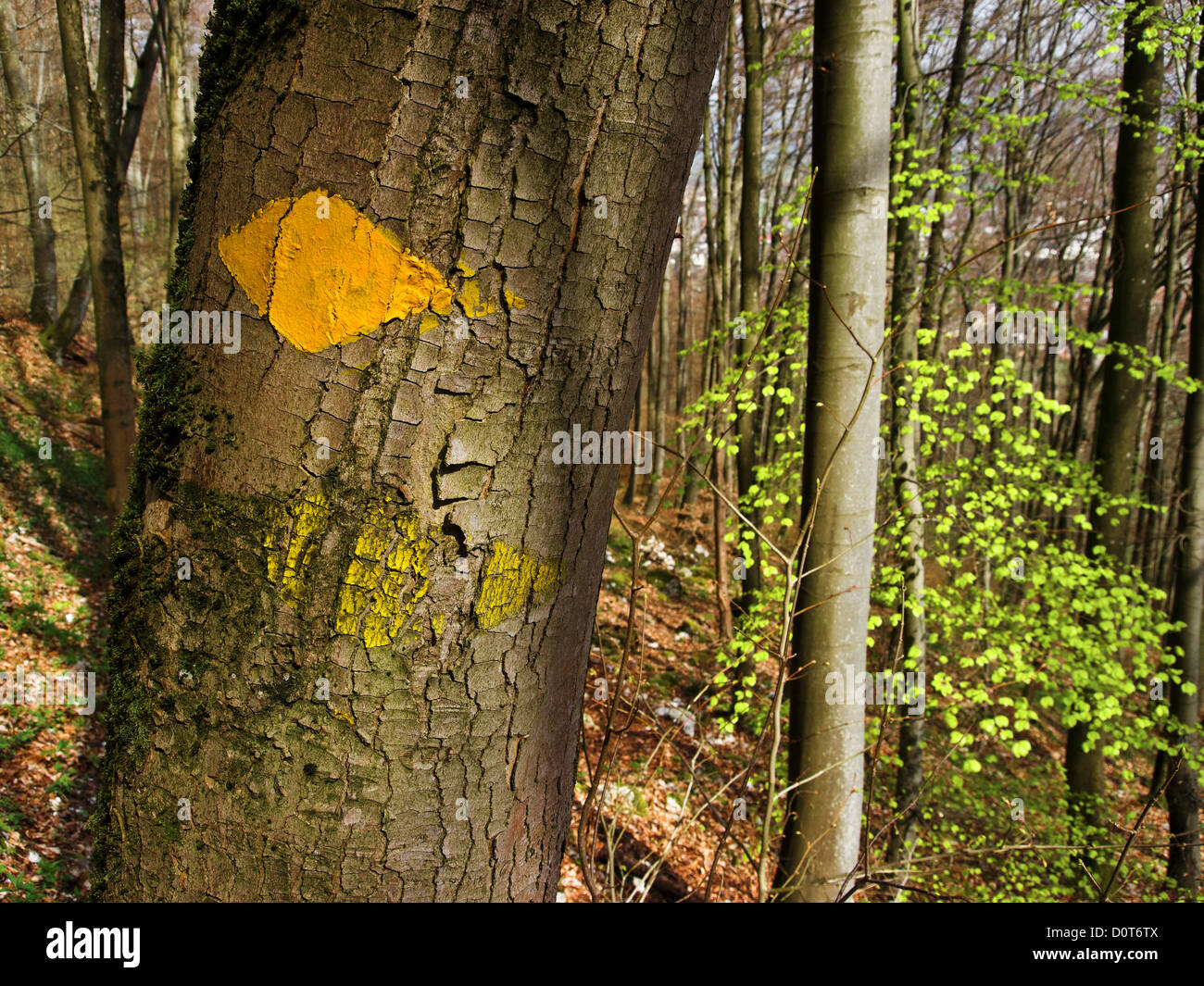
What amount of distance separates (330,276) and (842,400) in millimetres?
2600

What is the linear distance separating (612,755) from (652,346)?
693 inches

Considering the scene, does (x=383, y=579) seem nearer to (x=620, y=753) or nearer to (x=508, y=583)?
(x=508, y=583)

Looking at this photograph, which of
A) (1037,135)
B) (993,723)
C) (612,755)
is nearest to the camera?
(612,755)

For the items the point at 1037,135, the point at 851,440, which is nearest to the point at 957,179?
the point at 851,440

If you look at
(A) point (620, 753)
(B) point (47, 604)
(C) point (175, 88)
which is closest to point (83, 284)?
(C) point (175, 88)

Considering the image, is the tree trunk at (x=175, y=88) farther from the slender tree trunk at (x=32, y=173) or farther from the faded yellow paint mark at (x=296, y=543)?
the faded yellow paint mark at (x=296, y=543)

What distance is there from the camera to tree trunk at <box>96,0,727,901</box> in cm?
76

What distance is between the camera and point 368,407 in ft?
2.55

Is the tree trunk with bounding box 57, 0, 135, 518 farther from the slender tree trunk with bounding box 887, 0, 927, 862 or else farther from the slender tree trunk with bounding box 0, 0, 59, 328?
the slender tree trunk with bounding box 887, 0, 927, 862

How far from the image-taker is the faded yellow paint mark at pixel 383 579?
2.58 feet

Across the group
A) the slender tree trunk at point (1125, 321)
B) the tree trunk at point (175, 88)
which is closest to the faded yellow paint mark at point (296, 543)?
the slender tree trunk at point (1125, 321)

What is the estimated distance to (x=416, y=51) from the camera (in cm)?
74

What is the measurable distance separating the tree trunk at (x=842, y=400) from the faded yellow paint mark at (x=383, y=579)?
239cm
